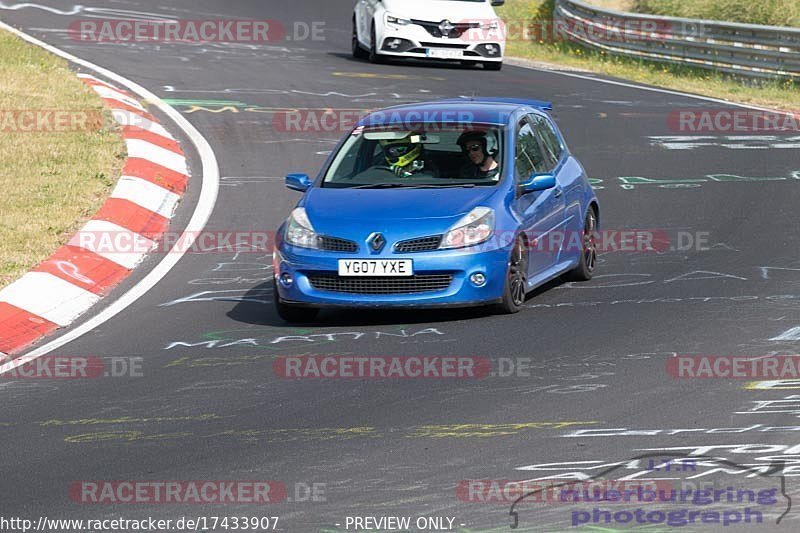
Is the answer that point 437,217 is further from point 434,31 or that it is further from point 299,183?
point 434,31

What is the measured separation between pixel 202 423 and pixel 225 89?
14502 millimetres

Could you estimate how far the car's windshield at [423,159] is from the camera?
1141 centimetres

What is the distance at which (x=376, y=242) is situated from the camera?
415 inches

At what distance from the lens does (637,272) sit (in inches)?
489

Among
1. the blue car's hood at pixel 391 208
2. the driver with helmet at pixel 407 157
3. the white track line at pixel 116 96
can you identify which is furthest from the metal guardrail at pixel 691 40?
the blue car's hood at pixel 391 208

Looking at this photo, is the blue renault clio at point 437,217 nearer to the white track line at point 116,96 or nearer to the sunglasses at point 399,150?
the sunglasses at point 399,150

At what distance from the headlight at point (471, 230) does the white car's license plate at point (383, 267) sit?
0.96ft

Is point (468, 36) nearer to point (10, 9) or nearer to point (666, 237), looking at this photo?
point (10, 9)

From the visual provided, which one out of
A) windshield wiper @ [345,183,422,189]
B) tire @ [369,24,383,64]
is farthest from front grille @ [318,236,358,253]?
tire @ [369,24,383,64]

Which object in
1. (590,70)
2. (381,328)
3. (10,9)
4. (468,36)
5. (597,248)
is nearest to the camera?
(381,328)

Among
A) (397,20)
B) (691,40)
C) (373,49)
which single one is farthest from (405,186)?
(691,40)

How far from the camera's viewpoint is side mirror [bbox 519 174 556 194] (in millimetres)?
11195

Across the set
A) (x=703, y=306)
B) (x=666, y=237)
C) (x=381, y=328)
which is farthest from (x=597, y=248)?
(x=381, y=328)

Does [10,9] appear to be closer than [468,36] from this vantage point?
No
